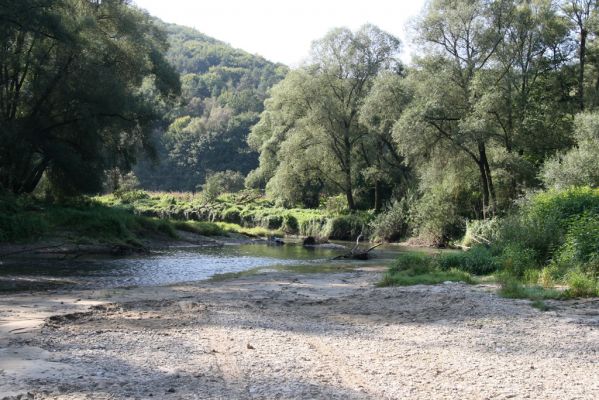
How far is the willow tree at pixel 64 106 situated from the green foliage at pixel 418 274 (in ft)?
59.9

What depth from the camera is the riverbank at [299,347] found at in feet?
20.4

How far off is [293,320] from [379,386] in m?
4.37

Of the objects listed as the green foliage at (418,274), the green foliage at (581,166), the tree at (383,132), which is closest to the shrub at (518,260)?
the green foliage at (418,274)

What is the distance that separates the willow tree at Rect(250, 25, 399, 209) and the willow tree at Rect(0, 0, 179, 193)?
20442 mm

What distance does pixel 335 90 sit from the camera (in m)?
49.9

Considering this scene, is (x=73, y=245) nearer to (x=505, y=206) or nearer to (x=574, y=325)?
(x=574, y=325)

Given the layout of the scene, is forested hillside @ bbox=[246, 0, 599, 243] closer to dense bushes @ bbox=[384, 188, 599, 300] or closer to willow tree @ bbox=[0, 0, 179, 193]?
dense bushes @ bbox=[384, 188, 599, 300]

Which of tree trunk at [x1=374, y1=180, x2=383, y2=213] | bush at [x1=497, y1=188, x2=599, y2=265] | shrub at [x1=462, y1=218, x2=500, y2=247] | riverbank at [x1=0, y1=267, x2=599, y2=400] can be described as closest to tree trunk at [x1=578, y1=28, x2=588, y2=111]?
shrub at [x1=462, y1=218, x2=500, y2=247]

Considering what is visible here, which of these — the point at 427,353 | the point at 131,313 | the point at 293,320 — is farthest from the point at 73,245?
the point at 427,353

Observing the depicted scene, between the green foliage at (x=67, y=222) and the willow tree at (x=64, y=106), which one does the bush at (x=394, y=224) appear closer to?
the green foliage at (x=67, y=222)

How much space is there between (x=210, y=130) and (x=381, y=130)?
72753 millimetres

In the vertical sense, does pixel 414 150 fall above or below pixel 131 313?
above

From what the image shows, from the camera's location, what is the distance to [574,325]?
29.9 feet

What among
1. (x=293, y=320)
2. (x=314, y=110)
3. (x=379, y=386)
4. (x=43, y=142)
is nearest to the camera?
(x=379, y=386)
